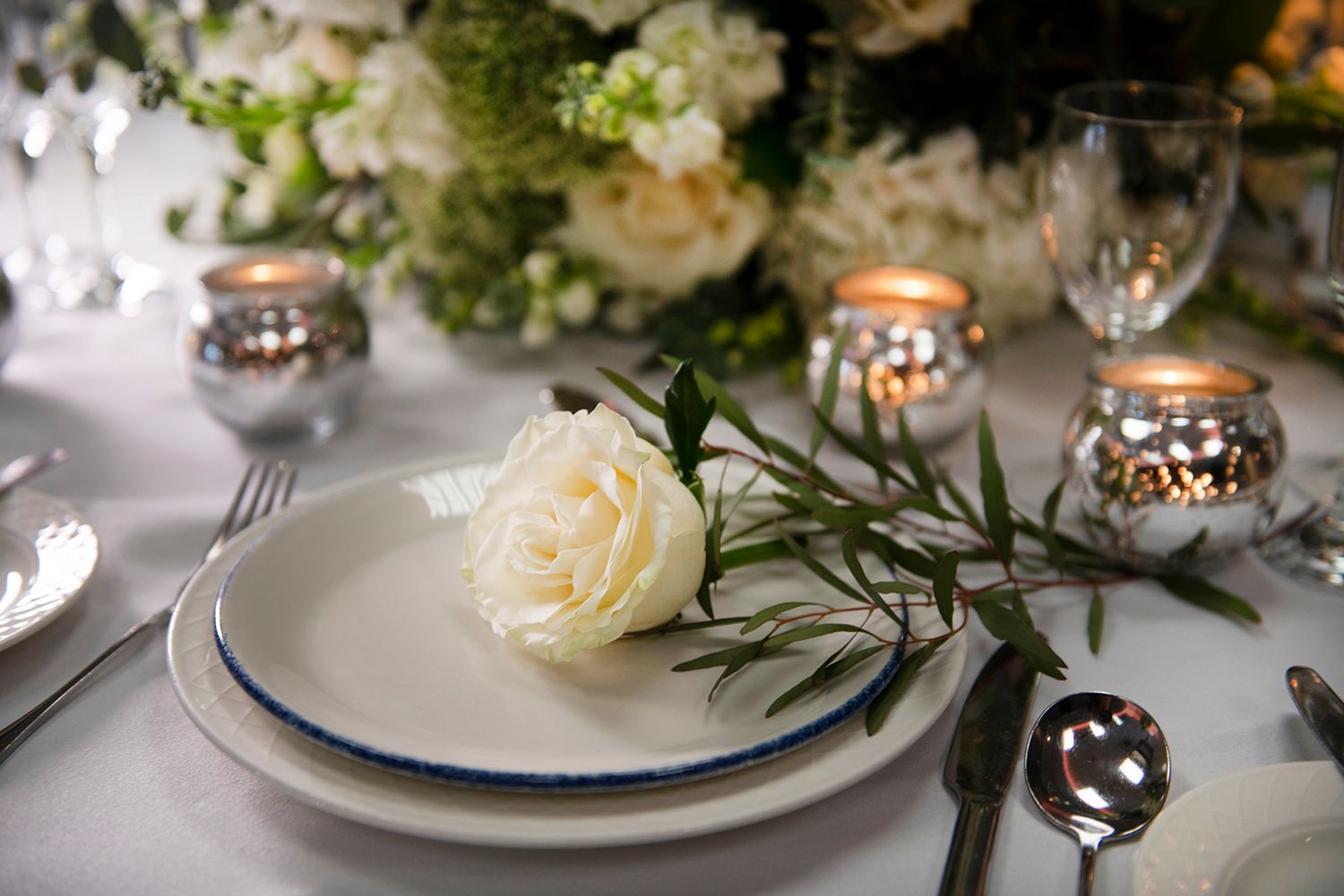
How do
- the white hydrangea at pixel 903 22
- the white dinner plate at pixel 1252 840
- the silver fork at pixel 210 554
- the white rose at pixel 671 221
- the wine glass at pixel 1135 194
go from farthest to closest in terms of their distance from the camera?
the white rose at pixel 671 221 < the white hydrangea at pixel 903 22 < the wine glass at pixel 1135 194 < the silver fork at pixel 210 554 < the white dinner plate at pixel 1252 840

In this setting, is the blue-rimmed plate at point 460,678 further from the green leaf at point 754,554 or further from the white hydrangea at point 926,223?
the white hydrangea at point 926,223

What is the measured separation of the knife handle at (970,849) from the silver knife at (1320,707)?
6.5 inches

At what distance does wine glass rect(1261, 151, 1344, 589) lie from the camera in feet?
2.29

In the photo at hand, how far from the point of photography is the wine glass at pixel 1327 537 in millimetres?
699

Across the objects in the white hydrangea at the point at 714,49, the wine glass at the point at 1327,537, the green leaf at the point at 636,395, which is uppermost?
the white hydrangea at the point at 714,49

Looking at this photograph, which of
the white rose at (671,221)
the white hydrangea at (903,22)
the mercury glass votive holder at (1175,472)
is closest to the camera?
the mercury glass votive holder at (1175,472)

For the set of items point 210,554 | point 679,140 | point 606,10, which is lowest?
point 210,554

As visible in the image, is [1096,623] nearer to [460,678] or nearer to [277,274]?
[460,678]

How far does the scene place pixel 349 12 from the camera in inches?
38.2

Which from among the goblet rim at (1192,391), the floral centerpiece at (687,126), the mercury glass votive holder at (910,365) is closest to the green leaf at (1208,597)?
the goblet rim at (1192,391)

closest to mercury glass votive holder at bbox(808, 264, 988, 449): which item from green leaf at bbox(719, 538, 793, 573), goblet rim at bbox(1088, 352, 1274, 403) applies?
goblet rim at bbox(1088, 352, 1274, 403)

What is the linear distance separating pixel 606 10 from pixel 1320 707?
2.47 ft

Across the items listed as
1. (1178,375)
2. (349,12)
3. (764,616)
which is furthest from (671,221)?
(764,616)

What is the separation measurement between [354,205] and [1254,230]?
1.09m
